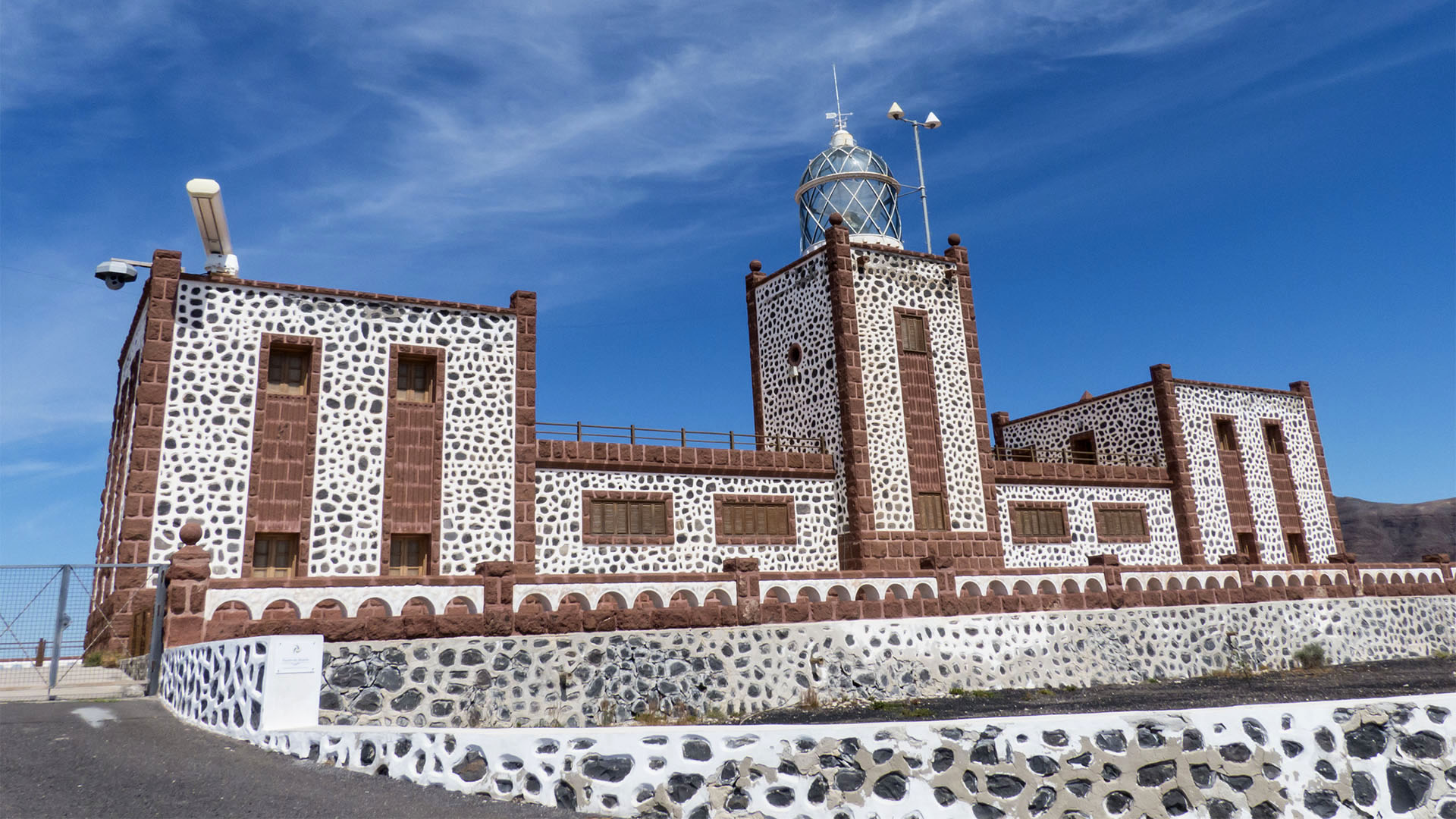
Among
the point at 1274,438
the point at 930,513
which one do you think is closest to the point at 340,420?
the point at 930,513

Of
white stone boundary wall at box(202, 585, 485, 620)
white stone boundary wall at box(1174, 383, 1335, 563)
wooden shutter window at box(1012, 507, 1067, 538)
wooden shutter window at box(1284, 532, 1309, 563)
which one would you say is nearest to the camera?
white stone boundary wall at box(202, 585, 485, 620)

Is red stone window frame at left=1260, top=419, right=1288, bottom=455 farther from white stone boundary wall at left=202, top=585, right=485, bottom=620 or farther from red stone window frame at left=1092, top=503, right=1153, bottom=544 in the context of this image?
white stone boundary wall at left=202, top=585, right=485, bottom=620

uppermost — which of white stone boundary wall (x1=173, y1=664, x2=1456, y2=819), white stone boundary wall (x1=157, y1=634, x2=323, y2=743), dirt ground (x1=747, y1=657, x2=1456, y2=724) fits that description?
white stone boundary wall (x1=157, y1=634, x2=323, y2=743)

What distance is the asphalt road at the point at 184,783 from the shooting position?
18.0 feet

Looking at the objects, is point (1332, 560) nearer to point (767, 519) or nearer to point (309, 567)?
point (767, 519)

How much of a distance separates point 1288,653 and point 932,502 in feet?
25.4

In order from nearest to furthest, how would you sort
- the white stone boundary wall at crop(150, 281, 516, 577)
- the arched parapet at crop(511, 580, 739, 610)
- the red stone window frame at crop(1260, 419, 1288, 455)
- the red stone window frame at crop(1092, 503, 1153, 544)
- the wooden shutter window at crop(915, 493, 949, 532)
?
the arched parapet at crop(511, 580, 739, 610)
the white stone boundary wall at crop(150, 281, 516, 577)
the wooden shutter window at crop(915, 493, 949, 532)
the red stone window frame at crop(1092, 503, 1153, 544)
the red stone window frame at crop(1260, 419, 1288, 455)

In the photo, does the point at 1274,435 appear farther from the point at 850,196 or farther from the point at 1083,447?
the point at 850,196

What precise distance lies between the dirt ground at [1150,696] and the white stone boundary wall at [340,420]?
7.26m

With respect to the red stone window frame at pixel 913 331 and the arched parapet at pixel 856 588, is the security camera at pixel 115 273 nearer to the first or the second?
the arched parapet at pixel 856 588

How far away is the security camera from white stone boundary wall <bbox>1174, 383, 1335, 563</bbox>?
82.0 ft

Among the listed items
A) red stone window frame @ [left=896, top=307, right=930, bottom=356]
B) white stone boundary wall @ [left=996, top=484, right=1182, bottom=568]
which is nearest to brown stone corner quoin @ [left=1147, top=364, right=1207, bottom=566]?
white stone boundary wall @ [left=996, top=484, right=1182, bottom=568]

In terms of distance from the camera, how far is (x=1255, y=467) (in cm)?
2723

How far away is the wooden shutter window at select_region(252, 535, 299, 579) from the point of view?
50.2 feet
